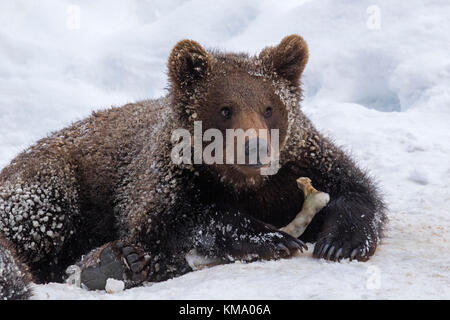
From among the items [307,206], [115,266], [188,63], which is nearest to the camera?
[115,266]

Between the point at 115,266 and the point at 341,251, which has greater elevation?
the point at 341,251

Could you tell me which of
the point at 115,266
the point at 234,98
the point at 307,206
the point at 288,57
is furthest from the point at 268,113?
the point at 115,266

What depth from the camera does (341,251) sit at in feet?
16.1

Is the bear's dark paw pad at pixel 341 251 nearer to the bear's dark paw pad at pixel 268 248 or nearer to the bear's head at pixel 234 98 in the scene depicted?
the bear's dark paw pad at pixel 268 248

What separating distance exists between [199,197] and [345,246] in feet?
4.89

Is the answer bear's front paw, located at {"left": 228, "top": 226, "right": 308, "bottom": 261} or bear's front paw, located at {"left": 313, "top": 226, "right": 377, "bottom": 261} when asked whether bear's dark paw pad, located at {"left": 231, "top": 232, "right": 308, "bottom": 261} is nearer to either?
bear's front paw, located at {"left": 228, "top": 226, "right": 308, "bottom": 261}

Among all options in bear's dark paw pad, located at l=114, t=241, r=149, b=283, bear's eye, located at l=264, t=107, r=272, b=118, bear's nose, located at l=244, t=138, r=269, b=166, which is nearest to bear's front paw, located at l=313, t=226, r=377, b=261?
bear's nose, located at l=244, t=138, r=269, b=166

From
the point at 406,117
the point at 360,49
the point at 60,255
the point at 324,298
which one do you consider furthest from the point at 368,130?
the point at 324,298

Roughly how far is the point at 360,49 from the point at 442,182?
757cm

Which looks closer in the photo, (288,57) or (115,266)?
(115,266)

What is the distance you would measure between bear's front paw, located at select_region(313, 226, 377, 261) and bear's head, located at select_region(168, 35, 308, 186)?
89cm

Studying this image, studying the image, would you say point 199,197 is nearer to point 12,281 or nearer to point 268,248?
point 268,248

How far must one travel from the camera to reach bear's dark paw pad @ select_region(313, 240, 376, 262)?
4.85 metres

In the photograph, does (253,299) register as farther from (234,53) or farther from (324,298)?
(234,53)
